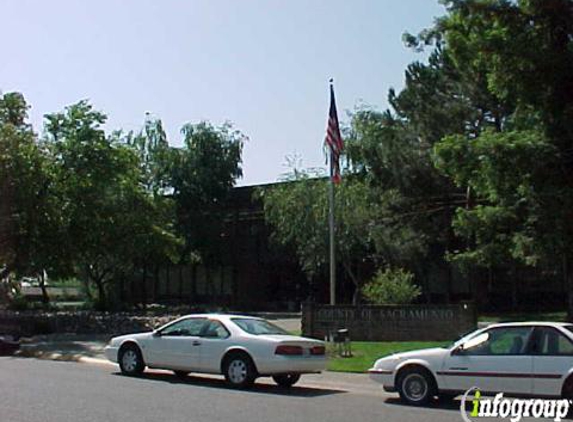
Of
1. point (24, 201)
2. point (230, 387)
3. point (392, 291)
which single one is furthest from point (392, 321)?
point (24, 201)

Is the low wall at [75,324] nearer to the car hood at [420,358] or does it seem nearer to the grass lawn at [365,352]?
the grass lawn at [365,352]

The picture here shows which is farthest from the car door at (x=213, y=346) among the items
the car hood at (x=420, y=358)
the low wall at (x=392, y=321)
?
the low wall at (x=392, y=321)

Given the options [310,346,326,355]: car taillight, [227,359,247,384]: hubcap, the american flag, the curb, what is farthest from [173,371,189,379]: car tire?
the american flag

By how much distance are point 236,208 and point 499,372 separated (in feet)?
140

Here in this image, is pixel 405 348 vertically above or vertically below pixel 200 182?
below

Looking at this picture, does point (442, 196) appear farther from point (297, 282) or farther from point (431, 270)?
point (297, 282)

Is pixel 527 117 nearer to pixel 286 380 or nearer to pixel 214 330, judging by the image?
pixel 286 380

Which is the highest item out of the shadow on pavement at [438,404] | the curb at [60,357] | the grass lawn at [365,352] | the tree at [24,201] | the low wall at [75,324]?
the tree at [24,201]

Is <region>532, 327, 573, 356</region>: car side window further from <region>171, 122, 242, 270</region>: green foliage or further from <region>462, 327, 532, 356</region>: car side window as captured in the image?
<region>171, 122, 242, 270</region>: green foliage

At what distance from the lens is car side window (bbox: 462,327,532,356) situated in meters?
Answer: 13.3

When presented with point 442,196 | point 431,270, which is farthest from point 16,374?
point 431,270

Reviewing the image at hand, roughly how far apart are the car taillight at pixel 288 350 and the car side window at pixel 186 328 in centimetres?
209

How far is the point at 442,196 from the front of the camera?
37531 millimetres

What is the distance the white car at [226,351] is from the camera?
15.9m
